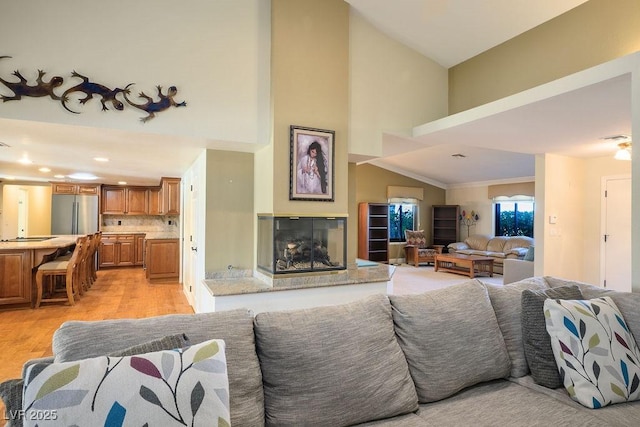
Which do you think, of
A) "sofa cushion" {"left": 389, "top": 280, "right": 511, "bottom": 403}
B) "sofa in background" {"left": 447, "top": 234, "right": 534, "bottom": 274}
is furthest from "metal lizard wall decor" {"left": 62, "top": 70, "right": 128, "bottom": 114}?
"sofa in background" {"left": 447, "top": 234, "right": 534, "bottom": 274}

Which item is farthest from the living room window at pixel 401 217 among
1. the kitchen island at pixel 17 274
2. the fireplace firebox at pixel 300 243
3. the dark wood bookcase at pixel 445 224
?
the kitchen island at pixel 17 274

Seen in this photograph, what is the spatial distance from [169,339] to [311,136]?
8.71ft

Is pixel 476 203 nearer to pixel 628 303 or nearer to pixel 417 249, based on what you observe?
pixel 417 249

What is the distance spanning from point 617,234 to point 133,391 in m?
6.09

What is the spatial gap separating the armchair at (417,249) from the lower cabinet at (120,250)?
697cm

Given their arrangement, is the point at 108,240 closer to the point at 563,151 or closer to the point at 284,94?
the point at 284,94

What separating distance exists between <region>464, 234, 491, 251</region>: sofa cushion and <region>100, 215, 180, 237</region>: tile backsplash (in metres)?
7.53

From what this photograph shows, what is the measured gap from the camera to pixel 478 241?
29.7 feet

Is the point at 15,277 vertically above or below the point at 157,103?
below

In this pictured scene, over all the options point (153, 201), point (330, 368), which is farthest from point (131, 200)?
point (330, 368)

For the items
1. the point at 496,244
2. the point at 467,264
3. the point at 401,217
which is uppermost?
the point at 401,217

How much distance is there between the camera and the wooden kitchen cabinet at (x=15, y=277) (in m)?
4.52

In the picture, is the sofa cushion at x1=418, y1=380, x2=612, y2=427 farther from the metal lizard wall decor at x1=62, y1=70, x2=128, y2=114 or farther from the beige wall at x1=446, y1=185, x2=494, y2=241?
the beige wall at x1=446, y1=185, x2=494, y2=241

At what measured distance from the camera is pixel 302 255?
11.6 ft
